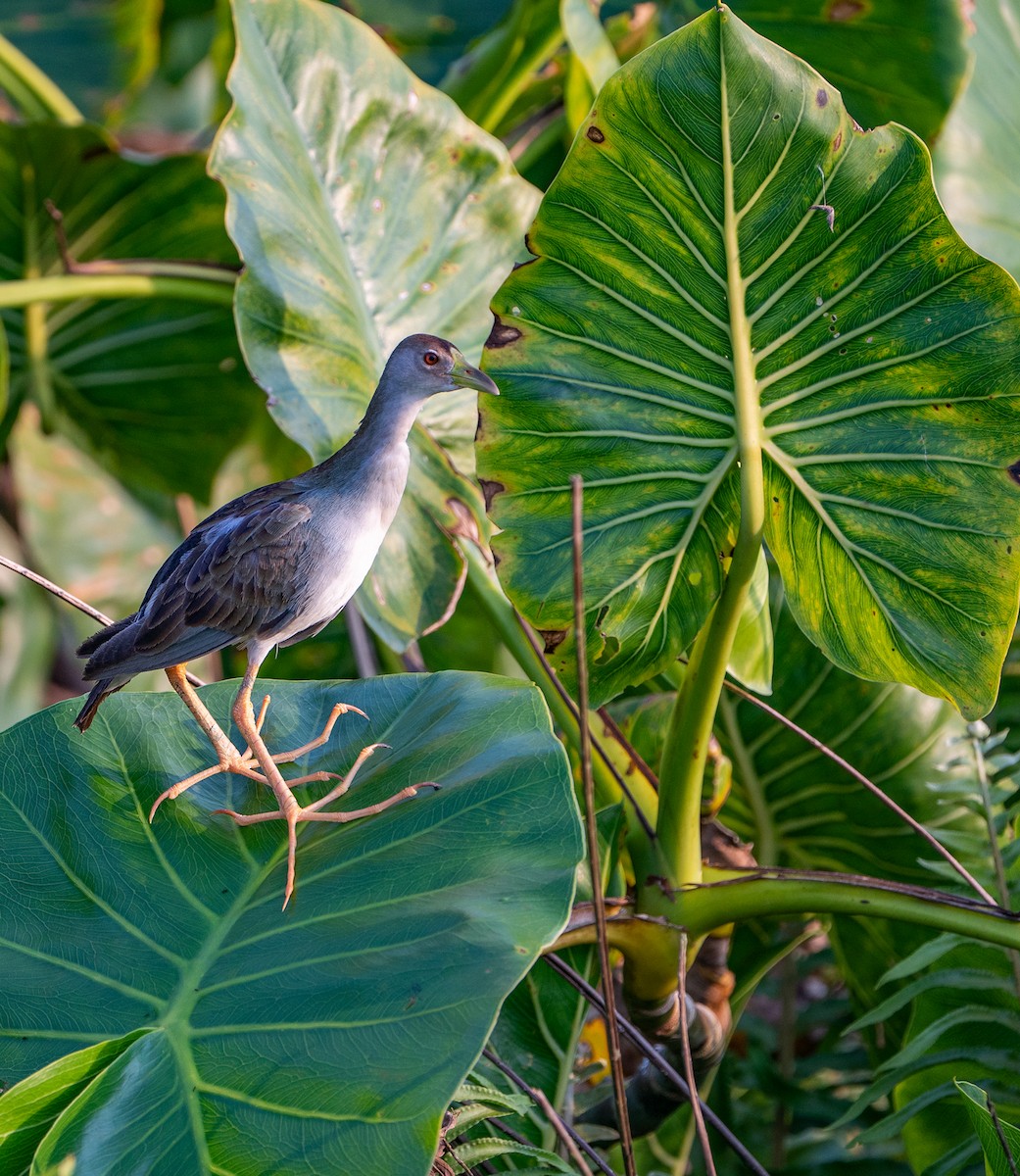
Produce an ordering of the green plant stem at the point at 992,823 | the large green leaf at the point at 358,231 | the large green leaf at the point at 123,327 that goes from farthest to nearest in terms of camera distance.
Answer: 1. the large green leaf at the point at 123,327
2. the large green leaf at the point at 358,231
3. the green plant stem at the point at 992,823

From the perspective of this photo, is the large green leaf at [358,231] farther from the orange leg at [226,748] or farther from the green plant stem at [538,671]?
the orange leg at [226,748]

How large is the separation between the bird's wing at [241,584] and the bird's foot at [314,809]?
0.15 meters

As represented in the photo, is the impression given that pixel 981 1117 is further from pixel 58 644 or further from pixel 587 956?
pixel 58 644

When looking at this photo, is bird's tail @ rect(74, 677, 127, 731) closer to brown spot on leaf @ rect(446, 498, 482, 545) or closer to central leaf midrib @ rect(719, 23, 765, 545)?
brown spot on leaf @ rect(446, 498, 482, 545)

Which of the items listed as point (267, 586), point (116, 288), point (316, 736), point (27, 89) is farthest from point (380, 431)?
point (27, 89)

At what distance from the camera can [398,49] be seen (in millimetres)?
2910

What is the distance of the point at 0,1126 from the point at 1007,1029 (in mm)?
1069

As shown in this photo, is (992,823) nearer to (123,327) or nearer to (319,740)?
(319,740)

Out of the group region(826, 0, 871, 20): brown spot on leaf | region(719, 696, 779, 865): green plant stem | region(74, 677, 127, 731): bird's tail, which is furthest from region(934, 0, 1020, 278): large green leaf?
region(74, 677, 127, 731): bird's tail

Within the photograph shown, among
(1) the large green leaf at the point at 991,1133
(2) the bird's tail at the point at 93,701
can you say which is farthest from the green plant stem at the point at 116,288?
(1) the large green leaf at the point at 991,1133

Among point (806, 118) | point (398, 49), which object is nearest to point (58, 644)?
point (398, 49)

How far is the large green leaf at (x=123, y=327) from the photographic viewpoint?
2.05 meters

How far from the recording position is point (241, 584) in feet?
3.64

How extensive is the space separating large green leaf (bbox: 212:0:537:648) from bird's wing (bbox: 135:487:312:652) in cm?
25
